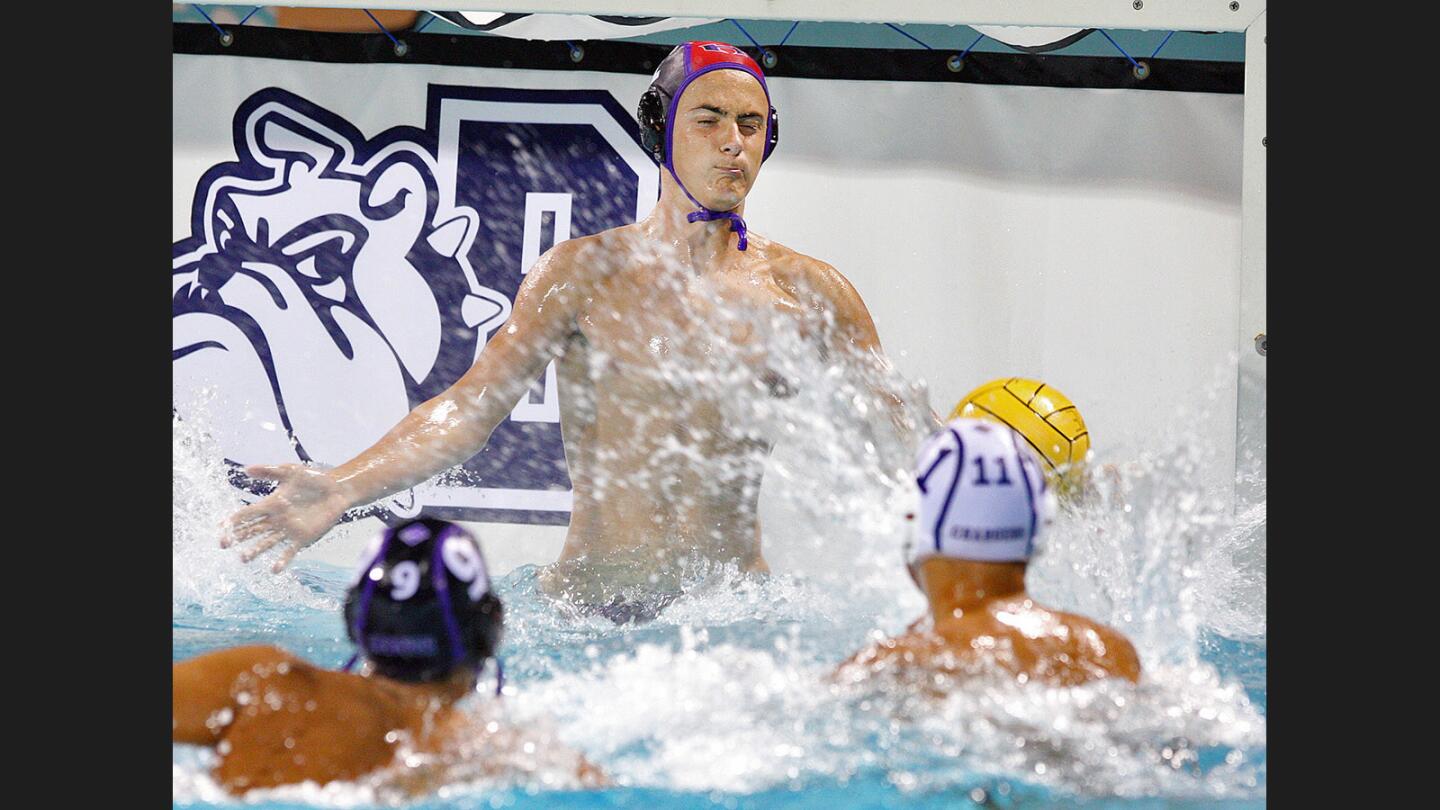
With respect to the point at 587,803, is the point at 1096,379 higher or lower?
higher

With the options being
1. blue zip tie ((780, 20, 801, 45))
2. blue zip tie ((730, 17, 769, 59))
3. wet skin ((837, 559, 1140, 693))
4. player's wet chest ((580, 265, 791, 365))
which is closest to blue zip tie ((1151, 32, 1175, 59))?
blue zip tie ((780, 20, 801, 45))

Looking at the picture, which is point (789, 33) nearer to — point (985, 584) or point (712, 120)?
point (712, 120)

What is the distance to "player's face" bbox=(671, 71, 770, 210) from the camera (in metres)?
4.69

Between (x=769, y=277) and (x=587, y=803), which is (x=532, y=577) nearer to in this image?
(x=769, y=277)

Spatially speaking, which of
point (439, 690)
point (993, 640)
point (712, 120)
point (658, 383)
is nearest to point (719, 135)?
point (712, 120)

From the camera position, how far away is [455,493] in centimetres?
588

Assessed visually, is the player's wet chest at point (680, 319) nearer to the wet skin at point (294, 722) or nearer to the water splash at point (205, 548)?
the water splash at point (205, 548)

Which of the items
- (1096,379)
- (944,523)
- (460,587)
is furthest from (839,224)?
(460,587)

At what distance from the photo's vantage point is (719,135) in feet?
15.4

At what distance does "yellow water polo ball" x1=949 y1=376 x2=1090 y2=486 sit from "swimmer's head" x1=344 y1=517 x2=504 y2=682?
191cm

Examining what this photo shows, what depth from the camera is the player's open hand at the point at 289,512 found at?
407 cm

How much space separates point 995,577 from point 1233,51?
323 cm

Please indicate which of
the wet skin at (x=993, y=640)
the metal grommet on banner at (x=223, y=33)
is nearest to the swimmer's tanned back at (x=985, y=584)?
the wet skin at (x=993, y=640)

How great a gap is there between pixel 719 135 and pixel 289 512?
177cm
